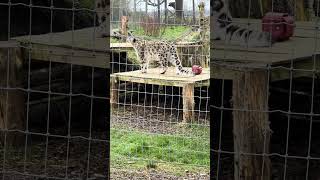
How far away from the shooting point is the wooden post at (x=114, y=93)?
2.42 meters

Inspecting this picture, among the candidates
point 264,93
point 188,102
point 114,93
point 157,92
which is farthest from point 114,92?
point 264,93

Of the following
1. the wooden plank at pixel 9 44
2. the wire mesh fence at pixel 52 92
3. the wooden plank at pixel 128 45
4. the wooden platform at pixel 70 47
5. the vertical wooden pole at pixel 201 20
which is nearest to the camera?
the vertical wooden pole at pixel 201 20

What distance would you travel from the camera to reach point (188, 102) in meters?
2.42

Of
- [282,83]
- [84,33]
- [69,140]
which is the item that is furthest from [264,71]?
[69,140]

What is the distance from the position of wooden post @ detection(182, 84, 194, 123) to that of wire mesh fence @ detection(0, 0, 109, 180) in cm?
33

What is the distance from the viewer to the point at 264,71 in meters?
2.43

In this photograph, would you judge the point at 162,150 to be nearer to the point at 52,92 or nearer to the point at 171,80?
the point at 171,80

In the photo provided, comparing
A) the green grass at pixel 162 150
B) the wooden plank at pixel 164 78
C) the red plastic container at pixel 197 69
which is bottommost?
the green grass at pixel 162 150

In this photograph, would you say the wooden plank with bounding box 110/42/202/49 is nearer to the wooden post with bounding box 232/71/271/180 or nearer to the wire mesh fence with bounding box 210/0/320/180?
the wire mesh fence with bounding box 210/0/320/180

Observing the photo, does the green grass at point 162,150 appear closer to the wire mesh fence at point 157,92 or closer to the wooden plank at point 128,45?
the wire mesh fence at point 157,92

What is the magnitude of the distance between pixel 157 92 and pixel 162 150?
272 mm

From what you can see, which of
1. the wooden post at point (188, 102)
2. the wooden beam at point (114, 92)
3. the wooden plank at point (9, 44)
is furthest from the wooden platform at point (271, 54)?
the wooden plank at point (9, 44)

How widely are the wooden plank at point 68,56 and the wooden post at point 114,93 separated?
0.23 feet

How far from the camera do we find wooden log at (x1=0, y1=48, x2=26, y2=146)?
2.92 meters
